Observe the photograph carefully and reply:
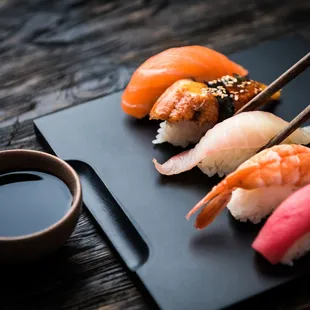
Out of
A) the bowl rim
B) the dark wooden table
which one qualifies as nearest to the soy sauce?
the bowl rim

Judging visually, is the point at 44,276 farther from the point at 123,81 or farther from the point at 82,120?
the point at 123,81

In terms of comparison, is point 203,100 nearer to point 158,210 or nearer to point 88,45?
point 158,210

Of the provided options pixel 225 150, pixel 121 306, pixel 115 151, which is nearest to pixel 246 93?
pixel 225 150

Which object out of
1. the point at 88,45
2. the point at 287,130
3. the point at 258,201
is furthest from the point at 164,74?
the point at 88,45

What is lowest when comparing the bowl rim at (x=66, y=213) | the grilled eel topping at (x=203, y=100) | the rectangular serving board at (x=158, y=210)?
the rectangular serving board at (x=158, y=210)

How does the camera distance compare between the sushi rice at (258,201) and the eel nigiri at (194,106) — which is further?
the eel nigiri at (194,106)

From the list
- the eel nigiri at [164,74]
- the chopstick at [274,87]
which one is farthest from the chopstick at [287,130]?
the eel nigiri at [164,74]

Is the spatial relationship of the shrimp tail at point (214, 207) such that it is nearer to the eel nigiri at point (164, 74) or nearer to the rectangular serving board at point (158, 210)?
the rectangular serving board at point (158, 210)
